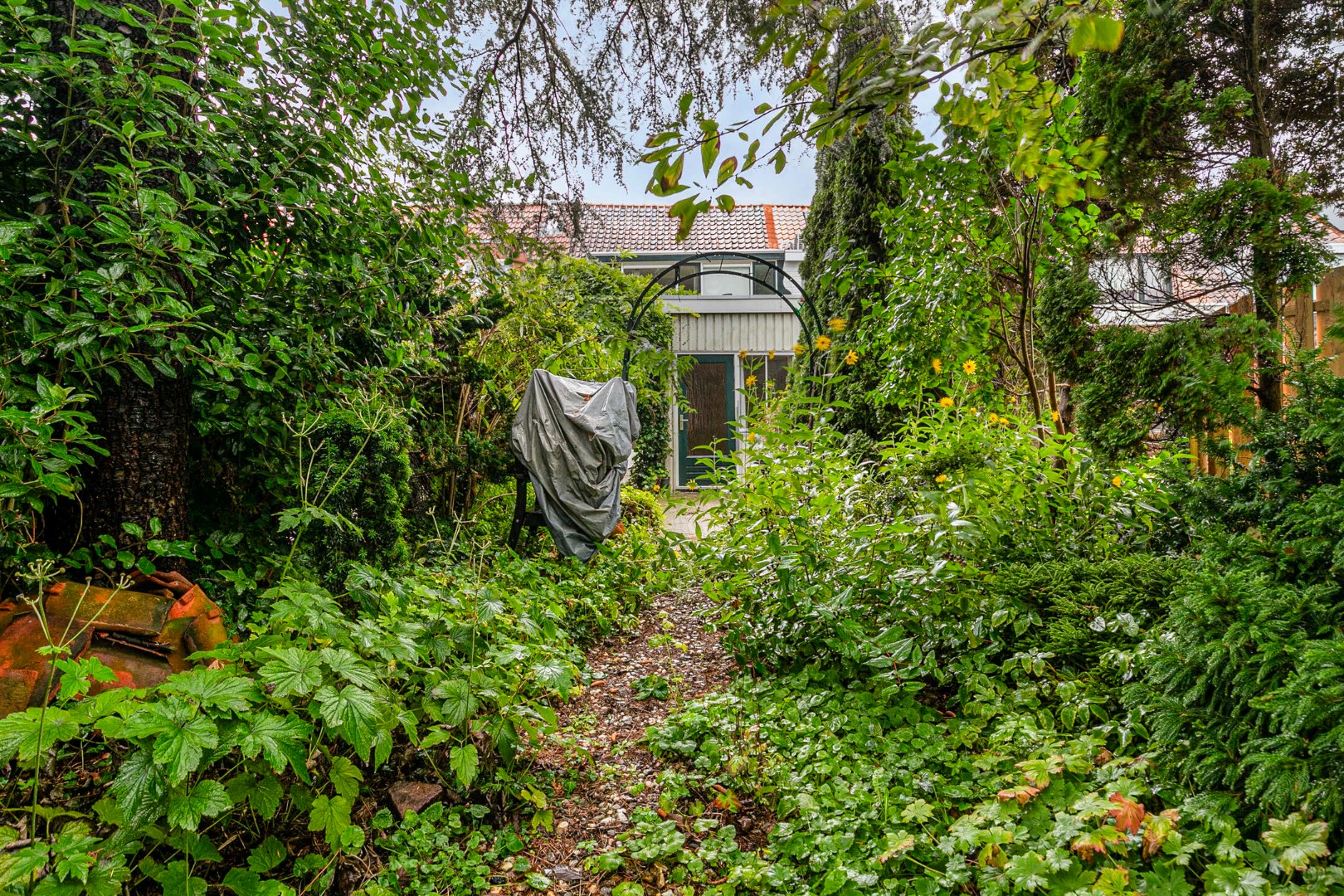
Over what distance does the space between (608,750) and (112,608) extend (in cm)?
176

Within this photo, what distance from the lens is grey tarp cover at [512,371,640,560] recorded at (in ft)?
16.0

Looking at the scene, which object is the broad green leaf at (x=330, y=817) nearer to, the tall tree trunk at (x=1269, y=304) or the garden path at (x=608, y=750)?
the garden path at (x=608, y=750)

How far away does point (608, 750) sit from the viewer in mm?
2746

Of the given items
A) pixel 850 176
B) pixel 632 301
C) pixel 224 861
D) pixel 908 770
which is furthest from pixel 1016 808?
pixel 632 301

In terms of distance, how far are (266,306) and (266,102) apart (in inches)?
29.3

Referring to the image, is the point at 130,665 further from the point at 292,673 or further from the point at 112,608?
the point at 292,673

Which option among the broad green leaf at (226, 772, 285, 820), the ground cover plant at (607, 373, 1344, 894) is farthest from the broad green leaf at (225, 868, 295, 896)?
the ground cover plant at (607, 373, 1344, 894)

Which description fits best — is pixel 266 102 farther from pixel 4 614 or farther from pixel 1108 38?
pixel 1108 38

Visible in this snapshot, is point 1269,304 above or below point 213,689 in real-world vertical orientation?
above

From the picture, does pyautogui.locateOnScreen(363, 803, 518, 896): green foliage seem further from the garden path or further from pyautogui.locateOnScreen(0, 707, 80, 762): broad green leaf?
pyautogui.locateOnScreen(0, 707, 80, 762): broad green leaf

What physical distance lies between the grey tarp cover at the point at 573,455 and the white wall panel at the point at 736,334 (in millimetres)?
6551

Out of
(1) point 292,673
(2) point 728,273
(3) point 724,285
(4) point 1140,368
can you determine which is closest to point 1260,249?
(4) point 1140,368

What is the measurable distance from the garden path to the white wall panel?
7.86 metres

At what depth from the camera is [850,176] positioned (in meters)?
6.54
